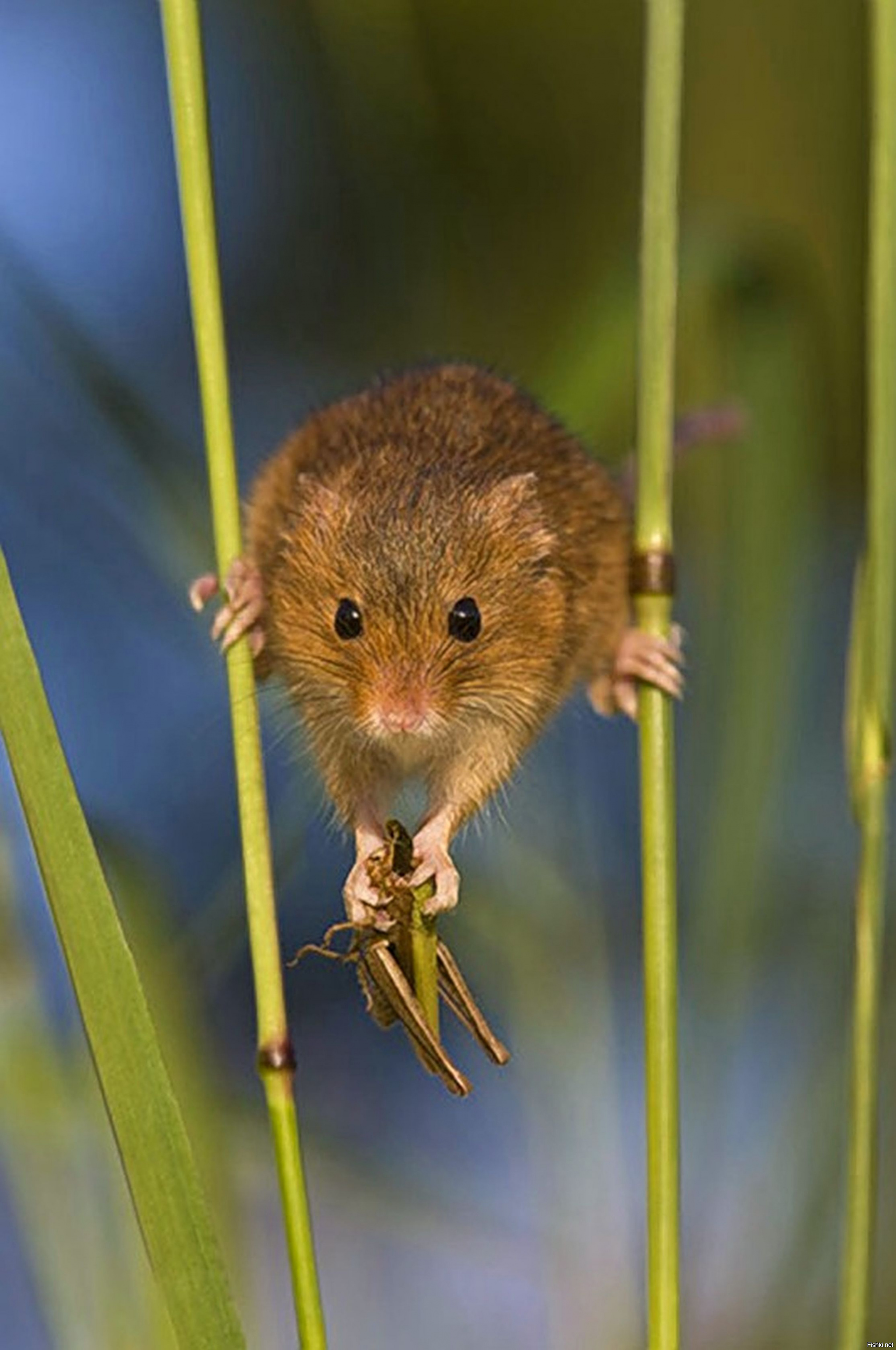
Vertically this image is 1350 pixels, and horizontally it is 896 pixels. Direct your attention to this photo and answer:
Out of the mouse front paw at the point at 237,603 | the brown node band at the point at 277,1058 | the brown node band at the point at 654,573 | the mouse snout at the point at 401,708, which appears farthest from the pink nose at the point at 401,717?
the brown node band at the point at 277,1058

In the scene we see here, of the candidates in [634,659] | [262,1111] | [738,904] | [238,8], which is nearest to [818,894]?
[738,904]

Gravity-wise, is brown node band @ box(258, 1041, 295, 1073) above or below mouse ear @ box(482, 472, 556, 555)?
below

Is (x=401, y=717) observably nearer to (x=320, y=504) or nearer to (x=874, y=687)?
(x=320, y=504)

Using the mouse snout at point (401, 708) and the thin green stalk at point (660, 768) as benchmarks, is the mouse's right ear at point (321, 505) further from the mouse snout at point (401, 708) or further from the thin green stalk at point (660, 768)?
the thin green stalk at point (660, 768)

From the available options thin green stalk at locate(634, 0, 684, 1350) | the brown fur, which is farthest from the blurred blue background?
thin green stalk at locate(634, 0, 684, 1350)

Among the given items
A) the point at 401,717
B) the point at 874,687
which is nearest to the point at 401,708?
the point at 401,717

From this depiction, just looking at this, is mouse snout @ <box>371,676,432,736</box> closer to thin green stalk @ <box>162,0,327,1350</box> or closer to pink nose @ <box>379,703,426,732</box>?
pink nose @ <box>379,703,426,732</box>
